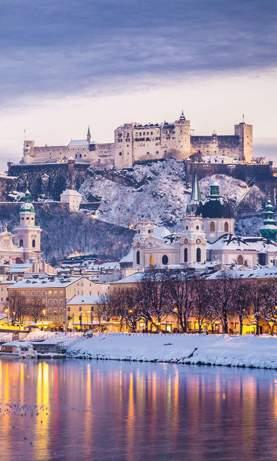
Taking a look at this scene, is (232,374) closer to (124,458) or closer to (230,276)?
(124,458)

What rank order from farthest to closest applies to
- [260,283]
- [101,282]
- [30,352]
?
[101,282] < [260,283] < [30,352]

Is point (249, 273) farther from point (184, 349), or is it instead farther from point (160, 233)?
point (184, 349)

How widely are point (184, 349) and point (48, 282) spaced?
58.4 m

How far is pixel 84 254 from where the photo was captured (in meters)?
194

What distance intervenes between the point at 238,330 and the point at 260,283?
49.0ft

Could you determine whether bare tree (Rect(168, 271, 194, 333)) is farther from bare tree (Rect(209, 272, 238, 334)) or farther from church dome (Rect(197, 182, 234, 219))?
church dome (Rect(197, 182, 234, 219))

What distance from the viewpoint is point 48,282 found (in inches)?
5920

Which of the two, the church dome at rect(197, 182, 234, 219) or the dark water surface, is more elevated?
the church dome at rect(197, 182, 234, 219)

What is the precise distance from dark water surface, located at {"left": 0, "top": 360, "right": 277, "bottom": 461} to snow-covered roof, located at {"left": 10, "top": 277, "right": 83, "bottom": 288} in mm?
64188

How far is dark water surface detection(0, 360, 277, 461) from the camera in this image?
168 ft

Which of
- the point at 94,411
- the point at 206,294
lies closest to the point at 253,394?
the point at 94,411

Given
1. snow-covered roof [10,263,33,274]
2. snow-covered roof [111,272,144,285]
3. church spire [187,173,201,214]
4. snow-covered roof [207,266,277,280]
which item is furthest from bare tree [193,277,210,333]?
snow-covered roof [10,263,33,274]

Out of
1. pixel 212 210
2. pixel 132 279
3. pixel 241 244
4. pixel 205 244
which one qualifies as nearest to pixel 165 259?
pixel 205 244

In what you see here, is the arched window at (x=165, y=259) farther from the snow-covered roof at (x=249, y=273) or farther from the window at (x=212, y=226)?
the snow-covered roof at (x=249, y=273)
